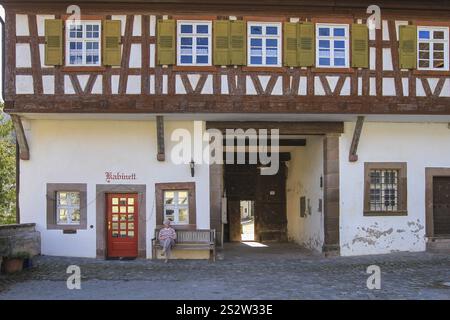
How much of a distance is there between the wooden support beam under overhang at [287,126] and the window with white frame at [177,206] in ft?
6.75

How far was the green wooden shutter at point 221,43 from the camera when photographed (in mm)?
14523

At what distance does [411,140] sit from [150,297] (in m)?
9.38


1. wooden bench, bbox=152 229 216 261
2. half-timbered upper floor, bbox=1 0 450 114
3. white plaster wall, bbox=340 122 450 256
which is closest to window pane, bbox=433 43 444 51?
half-timbered upper floor, bbox=1 0 450 114

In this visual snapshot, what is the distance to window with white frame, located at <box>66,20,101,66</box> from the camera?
14.5 meters

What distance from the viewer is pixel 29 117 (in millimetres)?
15172

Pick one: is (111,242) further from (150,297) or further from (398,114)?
(398,114)

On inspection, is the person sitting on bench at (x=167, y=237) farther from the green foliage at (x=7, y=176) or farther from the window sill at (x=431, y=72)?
the green foliage at (x=7, y=176)

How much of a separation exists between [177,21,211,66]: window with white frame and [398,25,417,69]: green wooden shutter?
5179mm

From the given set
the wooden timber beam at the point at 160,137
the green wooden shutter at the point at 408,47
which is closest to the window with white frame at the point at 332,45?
the green wooden shutter at the point at 408,47

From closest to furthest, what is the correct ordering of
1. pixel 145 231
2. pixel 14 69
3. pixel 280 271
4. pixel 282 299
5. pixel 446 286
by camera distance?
1. pixel 282 299
2. pixel 446 286
3. pixel 280 271
4. pixel 14 69
5. pixel 145 231

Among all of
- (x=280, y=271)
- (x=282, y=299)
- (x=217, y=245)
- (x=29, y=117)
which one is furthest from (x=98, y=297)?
(x=29, y=117)

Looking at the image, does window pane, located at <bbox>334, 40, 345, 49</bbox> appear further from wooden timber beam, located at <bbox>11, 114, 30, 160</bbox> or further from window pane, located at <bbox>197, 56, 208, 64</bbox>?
wooden timber beam, located at <bbox>11, 114, 30, 160</bbox>

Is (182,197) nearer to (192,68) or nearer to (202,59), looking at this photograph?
(192,68)

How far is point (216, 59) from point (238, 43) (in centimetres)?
73
